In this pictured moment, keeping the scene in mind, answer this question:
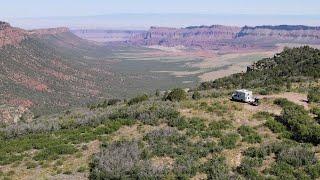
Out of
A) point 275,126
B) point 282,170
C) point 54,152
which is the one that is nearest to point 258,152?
point 282,170

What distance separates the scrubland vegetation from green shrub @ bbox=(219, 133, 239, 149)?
4 cm

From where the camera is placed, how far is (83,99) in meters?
169

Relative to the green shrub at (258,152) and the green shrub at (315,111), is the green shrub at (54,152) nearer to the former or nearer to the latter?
the green shrub at (258,152)

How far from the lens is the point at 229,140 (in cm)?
2945

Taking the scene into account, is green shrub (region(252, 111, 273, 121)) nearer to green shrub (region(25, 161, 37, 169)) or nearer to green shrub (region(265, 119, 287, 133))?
green shrub (region(265, 119, 287, 133))

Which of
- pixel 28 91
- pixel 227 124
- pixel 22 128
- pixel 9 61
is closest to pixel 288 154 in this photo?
pixel 227 124

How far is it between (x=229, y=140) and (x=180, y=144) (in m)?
2.75

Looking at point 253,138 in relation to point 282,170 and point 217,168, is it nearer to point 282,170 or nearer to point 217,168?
point 282,170

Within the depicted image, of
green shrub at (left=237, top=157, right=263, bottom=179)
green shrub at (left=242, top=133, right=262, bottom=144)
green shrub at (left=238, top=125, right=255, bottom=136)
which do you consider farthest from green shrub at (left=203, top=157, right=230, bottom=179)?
green shrub at (left=238, top=125, right=255, bottom=136)

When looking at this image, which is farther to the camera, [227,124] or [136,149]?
[227,124]

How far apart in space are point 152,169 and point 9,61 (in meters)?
172

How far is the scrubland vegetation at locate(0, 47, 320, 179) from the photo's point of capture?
25781 millimetres

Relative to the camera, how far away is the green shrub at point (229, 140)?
28.8 metres

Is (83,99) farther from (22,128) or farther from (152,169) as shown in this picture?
(152,169)
